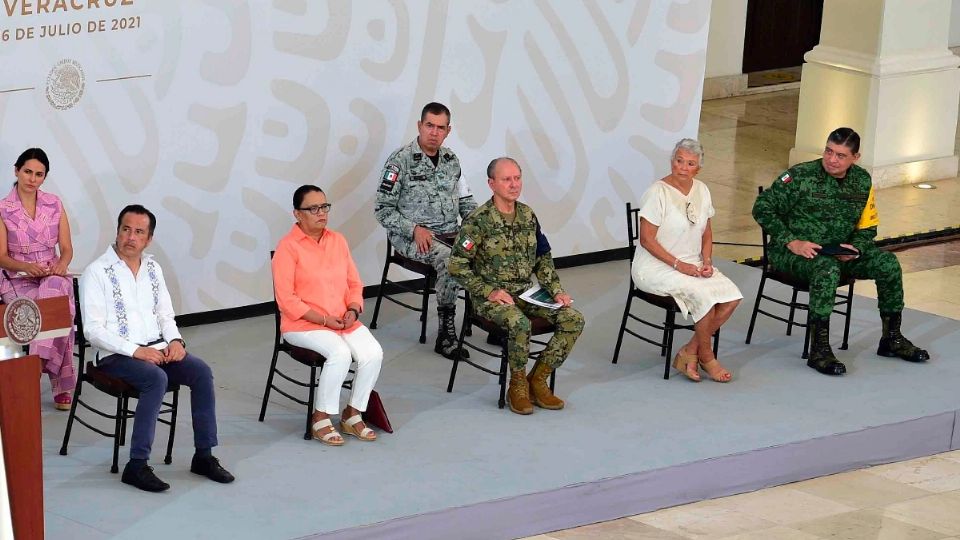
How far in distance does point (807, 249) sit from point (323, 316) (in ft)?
8.06

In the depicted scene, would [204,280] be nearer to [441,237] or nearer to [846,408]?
[441,237]

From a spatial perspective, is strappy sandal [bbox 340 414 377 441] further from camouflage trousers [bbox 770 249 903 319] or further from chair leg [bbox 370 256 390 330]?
camouflage trousers [bbox 770 249 903 319]

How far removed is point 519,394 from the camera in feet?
22.1

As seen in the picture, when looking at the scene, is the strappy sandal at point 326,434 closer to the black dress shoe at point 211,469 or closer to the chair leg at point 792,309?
the black dress shoe at point 211,469

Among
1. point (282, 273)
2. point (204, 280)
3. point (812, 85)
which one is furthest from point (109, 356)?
point (812, 85)

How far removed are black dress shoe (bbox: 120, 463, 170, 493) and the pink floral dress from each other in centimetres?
98

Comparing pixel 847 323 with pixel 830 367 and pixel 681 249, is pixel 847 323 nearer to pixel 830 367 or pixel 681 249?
pixel 830 367

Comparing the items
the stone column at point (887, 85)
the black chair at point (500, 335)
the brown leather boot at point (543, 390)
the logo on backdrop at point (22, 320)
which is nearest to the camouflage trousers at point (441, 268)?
the black chair at point (500, 335)

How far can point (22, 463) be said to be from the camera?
16.4 ft

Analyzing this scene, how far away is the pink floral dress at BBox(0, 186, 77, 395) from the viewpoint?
6562mm

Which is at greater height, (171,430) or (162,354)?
(162,354)

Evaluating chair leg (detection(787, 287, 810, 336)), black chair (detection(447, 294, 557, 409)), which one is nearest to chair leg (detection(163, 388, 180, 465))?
black chair (detection(447, 294, 557, 409))

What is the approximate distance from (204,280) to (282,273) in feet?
4.67

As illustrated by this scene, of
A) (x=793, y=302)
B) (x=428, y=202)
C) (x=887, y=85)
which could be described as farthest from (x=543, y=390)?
(x=887, y=85)
